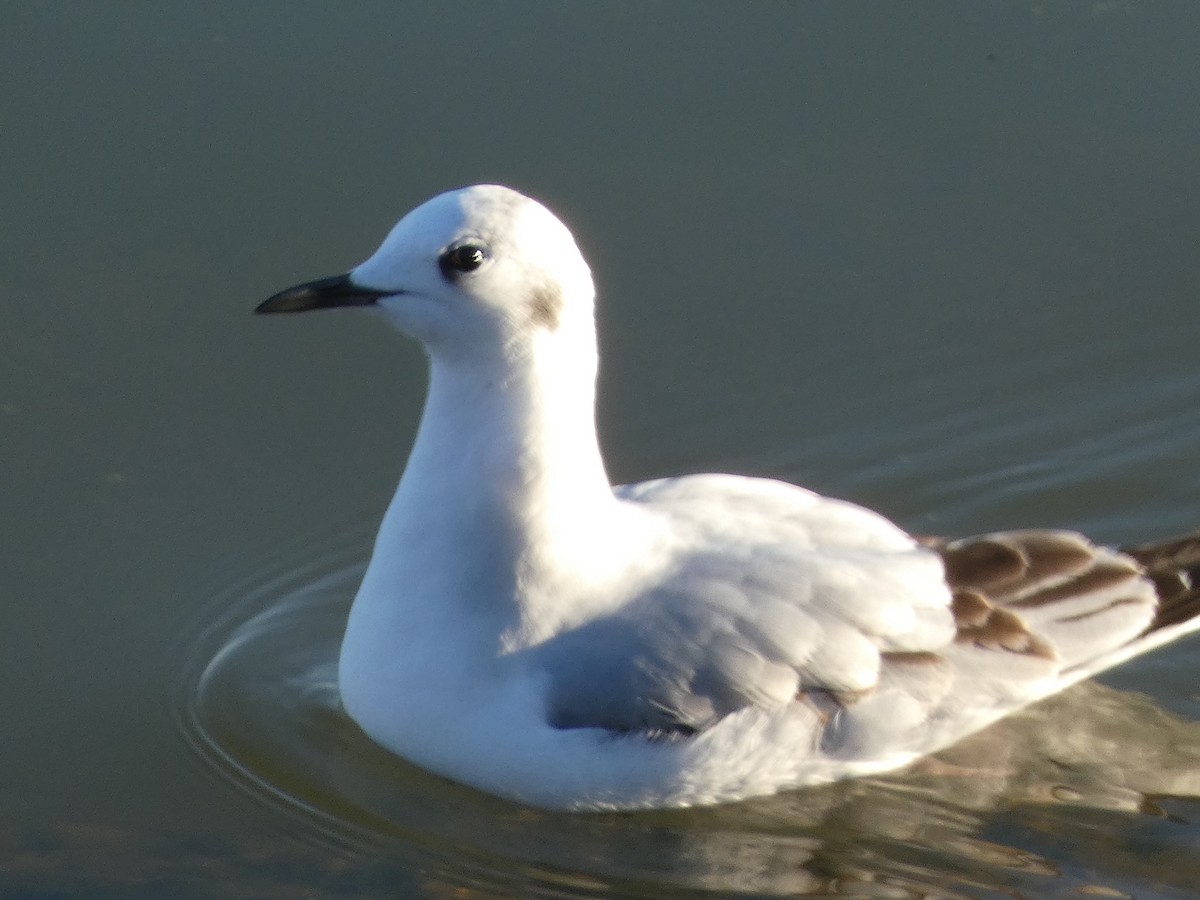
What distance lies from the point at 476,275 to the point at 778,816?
2.19 meters

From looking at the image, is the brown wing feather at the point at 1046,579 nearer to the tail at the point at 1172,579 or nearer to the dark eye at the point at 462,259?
the tail at the point at 1172,579

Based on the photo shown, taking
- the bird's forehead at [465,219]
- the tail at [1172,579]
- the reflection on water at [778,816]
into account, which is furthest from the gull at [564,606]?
the tail at [1172,579]

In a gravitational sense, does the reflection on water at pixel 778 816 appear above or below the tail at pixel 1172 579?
below

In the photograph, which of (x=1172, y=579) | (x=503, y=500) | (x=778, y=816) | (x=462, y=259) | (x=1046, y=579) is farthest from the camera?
(x=1172, y=579)

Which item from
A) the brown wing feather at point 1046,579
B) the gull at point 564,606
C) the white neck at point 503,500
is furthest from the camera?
the brown wing feather at point 1046,579

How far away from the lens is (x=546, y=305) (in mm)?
6699

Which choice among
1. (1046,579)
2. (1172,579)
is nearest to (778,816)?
(1046,579)

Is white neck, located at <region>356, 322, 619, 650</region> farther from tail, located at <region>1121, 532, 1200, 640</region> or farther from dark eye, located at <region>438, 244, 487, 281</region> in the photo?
tail, located at <region>1121, 532, 1200, 640</region>

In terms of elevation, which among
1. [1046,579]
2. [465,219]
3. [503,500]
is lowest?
[503,500]

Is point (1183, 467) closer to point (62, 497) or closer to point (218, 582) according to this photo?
point (218, 582)

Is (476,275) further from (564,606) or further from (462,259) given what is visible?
(564,606)

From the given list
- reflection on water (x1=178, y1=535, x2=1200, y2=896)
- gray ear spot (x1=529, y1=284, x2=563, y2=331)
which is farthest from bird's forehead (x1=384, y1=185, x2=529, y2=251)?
reflection on water (x1=178, y1=535, x2=1200, y2=896)

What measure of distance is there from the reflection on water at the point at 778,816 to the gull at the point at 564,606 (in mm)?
136

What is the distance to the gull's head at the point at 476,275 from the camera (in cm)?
661
